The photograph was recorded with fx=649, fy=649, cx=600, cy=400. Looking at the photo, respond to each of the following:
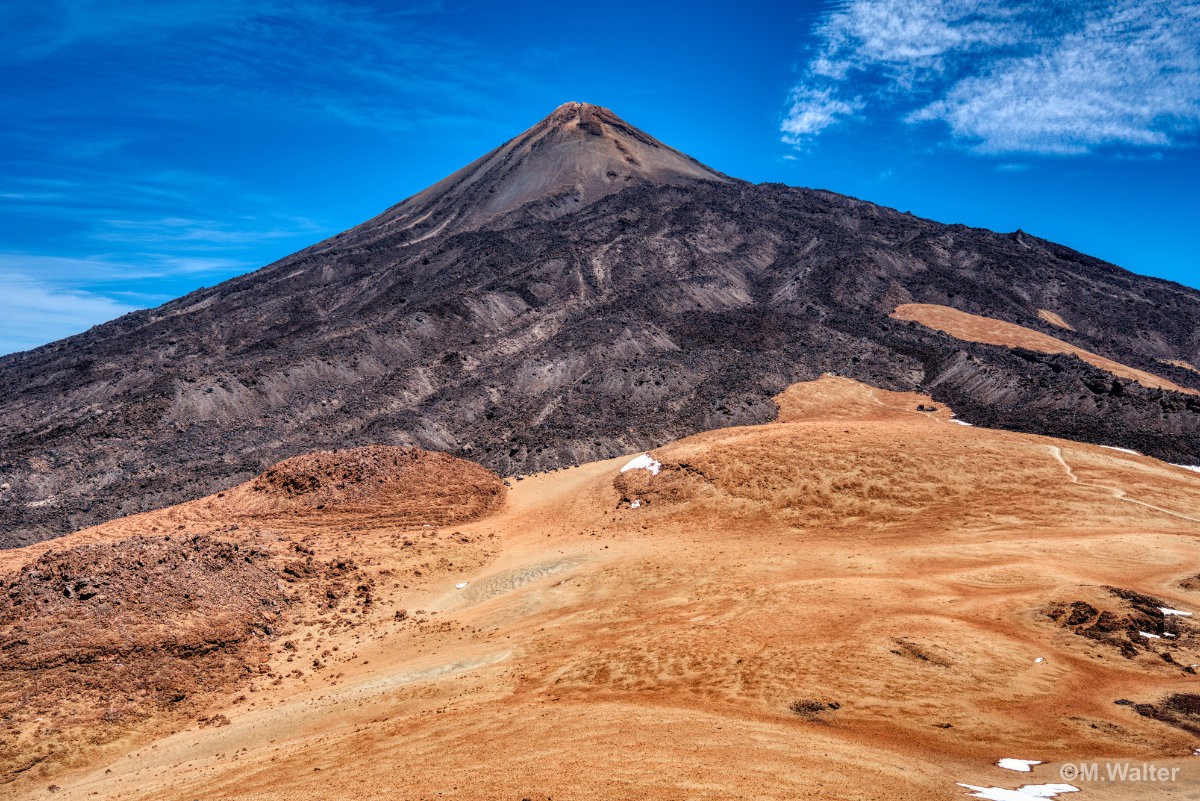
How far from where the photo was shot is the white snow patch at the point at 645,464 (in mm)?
29844

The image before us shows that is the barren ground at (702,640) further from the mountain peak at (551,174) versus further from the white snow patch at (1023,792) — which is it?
the mountain peak at (551,174)

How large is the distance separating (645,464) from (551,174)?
85.2 meters

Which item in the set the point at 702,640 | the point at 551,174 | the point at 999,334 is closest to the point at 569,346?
the point at 702,640

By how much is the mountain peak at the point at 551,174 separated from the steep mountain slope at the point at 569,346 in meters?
1.40

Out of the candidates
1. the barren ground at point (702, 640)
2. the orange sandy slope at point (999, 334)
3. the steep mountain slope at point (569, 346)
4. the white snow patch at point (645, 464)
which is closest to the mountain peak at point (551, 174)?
the steep mountain slope at point (569, 346)

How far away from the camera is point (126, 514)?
32.9 m

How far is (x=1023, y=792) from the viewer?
859 cm

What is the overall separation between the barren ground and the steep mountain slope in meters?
10.6

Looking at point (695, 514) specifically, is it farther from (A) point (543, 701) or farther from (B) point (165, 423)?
(B) point (165, 423)

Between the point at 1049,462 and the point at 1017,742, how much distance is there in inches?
776


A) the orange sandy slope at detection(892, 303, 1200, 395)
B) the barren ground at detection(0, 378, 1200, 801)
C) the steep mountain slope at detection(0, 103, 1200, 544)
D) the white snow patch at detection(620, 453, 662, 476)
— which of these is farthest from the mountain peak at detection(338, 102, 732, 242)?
the barren ground at detection(0, 378, 1200, 801)

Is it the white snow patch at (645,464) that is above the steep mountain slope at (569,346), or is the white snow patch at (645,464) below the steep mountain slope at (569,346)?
below

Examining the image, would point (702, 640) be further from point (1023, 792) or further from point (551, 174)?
point (551, 174)

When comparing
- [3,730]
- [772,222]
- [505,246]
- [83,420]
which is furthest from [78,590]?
[772,222]
